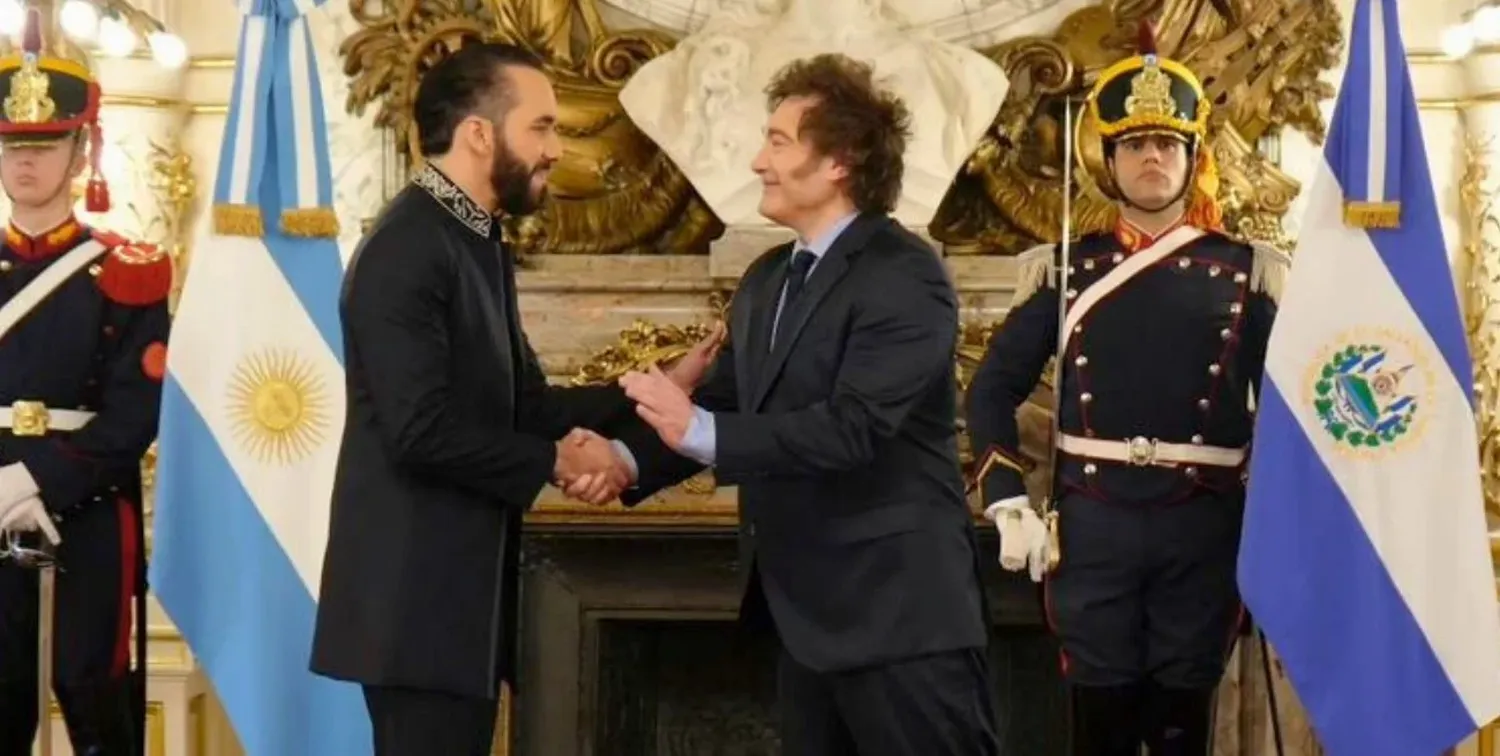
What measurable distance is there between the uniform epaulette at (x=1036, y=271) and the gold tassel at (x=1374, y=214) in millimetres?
459

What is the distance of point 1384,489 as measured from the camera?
3.23 m

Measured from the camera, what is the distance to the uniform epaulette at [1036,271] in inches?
131

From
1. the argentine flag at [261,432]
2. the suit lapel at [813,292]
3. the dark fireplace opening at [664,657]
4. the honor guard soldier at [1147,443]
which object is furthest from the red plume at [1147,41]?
the argentine flag at [261,432]

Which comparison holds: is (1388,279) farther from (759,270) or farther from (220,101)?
(220,101)

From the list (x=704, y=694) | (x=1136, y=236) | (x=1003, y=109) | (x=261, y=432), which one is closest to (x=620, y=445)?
(x=261, y=432)

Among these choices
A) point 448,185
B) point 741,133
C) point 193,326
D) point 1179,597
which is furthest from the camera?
point 741,133

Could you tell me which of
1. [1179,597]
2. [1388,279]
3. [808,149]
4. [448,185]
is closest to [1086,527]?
[1179,597]

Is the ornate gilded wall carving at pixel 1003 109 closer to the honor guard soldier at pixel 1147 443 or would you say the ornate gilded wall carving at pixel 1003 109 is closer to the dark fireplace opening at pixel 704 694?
the honor guard soldier at pixel 1147 443

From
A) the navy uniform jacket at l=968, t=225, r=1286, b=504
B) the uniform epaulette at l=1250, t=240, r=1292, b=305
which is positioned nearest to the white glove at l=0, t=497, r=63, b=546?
the navy uniform jacket at l=968, t=225, r=1286, b=504

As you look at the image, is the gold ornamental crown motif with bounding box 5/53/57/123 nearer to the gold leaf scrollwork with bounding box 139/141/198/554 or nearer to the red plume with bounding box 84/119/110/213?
the red plume with bounding box 84/119/110/213

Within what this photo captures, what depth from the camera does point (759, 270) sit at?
2836mm

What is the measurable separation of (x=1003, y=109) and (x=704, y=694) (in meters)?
1.34

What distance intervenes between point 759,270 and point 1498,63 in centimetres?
183

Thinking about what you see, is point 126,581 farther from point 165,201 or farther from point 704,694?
point 704,694
